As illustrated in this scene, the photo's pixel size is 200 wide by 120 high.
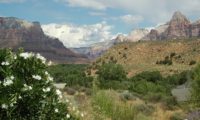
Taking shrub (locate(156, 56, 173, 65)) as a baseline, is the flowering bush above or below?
above

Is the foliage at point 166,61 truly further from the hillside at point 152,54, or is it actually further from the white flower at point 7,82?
the white flower at point 7,82

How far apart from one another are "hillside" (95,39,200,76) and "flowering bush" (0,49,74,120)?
7742 centimetres

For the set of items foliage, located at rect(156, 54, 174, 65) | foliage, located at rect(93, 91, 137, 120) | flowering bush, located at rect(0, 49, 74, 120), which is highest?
flowering bush, located at rect(0, 49, 74, 120)

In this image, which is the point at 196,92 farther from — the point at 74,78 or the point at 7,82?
the point at 74,78

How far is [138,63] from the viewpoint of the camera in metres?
99.0

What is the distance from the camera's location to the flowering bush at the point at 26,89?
23.9 ft

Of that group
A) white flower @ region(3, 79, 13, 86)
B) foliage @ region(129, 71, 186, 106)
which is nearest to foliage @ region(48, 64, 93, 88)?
foliage @ region(129, 71, 186, 106)

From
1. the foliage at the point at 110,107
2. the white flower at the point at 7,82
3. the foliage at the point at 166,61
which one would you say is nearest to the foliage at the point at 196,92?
the foliage at the point at 110,107

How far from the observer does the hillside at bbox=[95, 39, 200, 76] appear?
91.0 metres

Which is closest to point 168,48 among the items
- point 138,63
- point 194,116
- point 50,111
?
point 138,63

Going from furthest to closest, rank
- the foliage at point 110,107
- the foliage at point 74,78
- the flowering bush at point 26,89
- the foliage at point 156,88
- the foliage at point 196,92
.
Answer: the foliage at point 74,78 → the foliage at point 156,88 → the foliage at point 196,92 → the foliage at point 110,107 → the flowering bush at point 26,89

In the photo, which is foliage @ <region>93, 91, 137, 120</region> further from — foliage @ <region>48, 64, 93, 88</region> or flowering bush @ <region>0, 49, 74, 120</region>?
foliage @ <region>48, 64, 93, 88</region>

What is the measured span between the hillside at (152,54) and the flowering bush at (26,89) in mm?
77415

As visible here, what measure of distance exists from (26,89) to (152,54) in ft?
317
